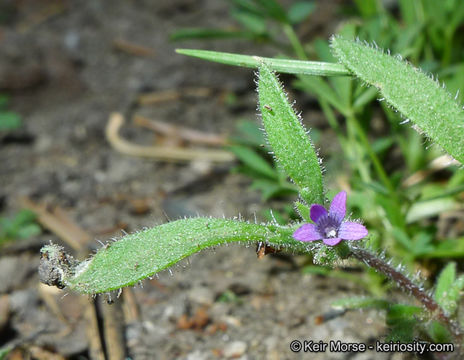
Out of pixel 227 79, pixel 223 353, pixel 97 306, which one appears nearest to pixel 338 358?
pixel 223 353

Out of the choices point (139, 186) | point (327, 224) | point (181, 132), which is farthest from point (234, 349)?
point (181, 132)

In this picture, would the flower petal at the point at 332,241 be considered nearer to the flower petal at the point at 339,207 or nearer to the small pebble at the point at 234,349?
the flower petal at the point at 339,207

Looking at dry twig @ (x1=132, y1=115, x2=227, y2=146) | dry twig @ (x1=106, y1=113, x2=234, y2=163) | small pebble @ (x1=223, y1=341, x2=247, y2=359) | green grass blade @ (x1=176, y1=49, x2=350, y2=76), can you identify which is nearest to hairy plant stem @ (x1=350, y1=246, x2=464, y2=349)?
green grass blade @ (x1=176, y1=49, x2=350, y2=76)

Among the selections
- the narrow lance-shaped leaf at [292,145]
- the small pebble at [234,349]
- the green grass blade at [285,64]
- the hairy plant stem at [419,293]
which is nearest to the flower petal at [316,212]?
the narrow lance-shaped leaf at [292,145]

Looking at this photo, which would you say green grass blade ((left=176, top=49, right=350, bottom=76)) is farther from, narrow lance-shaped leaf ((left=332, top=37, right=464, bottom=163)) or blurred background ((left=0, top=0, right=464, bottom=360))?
blurred background ((left=0, top=0, right=464, bottom=360))

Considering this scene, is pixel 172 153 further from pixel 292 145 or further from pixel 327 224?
pixel 327 224

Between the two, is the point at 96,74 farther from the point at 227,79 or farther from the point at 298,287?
the point at 298,287

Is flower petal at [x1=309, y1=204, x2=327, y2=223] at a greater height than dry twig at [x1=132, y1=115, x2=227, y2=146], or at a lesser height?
lesser
